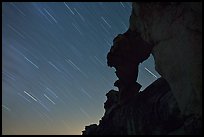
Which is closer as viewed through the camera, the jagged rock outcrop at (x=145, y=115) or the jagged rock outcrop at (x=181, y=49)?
the jagged rock outcrop at (x=181, y=49)

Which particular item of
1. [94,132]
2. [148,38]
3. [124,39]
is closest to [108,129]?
[94,132]

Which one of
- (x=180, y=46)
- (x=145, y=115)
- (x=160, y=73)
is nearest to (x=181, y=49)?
(x=180, y=46)

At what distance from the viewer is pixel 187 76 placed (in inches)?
701

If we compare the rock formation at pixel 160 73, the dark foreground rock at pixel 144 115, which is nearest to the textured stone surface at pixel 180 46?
the rock formation at pixel 160 73

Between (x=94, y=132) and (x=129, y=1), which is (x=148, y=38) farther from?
(x=94, y=132)

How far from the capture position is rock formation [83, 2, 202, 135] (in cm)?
1766

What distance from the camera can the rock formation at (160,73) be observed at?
17656 mm

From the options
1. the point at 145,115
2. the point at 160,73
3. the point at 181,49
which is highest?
the point at 160,73

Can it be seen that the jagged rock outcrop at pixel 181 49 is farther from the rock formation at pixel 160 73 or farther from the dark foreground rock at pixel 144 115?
the dark foreground rock at pixel 144 115

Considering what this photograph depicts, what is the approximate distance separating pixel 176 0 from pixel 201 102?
7.80m

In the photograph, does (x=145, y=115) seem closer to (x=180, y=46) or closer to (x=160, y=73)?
(x=160, y=73)

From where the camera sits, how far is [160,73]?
21.4m

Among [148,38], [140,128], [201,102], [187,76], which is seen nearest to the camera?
[201,102]

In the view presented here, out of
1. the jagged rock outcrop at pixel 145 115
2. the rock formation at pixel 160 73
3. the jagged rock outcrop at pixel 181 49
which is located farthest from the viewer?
the jagged rock outcrop at pixel 145 115
